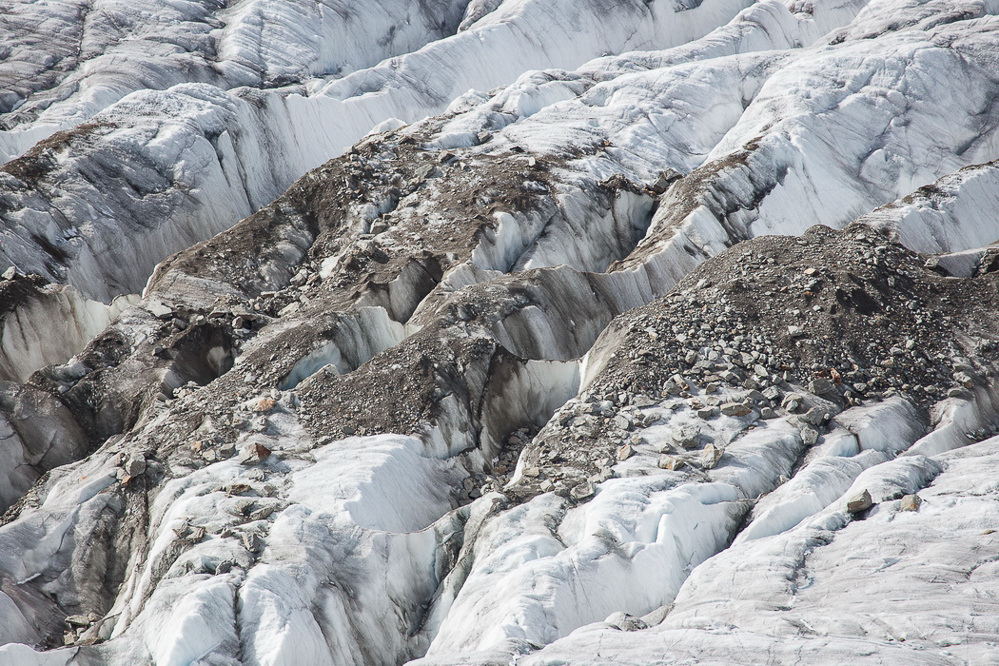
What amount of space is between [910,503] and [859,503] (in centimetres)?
60

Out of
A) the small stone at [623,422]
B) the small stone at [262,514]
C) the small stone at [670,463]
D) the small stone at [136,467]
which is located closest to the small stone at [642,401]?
the small stone at [623,422]

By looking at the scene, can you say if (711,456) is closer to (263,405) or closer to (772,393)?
(772,393)

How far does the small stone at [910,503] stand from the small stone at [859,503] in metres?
0.36

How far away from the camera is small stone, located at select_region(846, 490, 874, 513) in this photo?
977 cm

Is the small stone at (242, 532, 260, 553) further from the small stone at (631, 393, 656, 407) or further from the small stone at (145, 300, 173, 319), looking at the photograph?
the small stone at (145, 300, 173, 319)

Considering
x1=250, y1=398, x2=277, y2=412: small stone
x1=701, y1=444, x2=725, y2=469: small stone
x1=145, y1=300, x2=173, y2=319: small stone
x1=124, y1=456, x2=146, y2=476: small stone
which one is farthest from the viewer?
x1=145, y1=300, x2=173, y2=319: small stone

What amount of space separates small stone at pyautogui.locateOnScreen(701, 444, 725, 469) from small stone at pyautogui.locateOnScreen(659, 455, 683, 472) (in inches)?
16.3

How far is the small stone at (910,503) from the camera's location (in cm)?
956

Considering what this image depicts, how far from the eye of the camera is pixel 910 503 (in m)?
9.60

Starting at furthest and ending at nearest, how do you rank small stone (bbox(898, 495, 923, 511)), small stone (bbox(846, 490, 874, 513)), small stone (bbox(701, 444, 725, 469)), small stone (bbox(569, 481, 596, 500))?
small stone (bbox(701, 444, 725, 469)) → small stone (bbox(569, 481, 596, 500)) → small stone (bbox(846, 490, 874, 513)) → small stone (bbox(898, 495, 923, 511))

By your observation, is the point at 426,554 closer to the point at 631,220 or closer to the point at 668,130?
the point at 631,220

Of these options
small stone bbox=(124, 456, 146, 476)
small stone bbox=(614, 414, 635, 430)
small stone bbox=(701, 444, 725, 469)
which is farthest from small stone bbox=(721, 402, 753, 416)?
small stone bbox=(124, 456, 146, 476)

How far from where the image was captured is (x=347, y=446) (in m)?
12.4

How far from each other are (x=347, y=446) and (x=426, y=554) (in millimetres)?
2507
